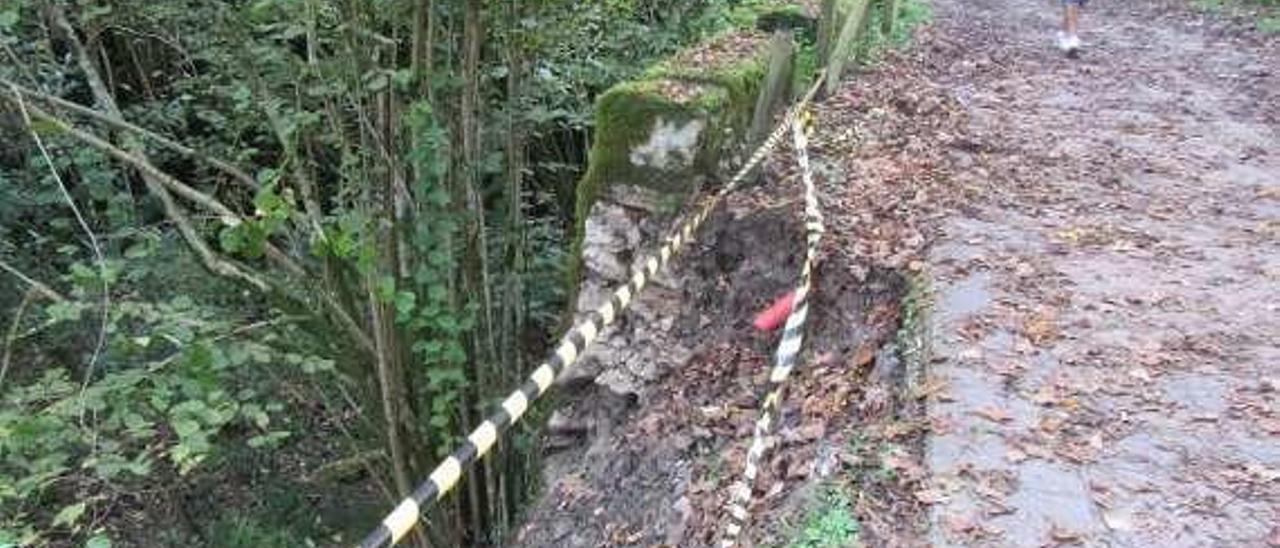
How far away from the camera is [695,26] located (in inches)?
433

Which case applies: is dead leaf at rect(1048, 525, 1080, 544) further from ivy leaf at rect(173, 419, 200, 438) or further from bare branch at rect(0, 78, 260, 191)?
bare branch at rect(0, 78, 260, 191)

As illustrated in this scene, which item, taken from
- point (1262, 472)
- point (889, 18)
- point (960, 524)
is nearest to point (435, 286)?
point (960, 524)

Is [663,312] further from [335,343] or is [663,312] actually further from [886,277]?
[335,343]

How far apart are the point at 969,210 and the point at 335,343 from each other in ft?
12.2

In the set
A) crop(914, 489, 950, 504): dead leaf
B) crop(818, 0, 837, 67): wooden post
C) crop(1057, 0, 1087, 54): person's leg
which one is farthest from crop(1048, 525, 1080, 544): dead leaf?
crop(1057, 0, 1087, 54): person's leg

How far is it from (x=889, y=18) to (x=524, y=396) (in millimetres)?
10329

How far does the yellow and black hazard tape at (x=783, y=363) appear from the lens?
4492 millimetres

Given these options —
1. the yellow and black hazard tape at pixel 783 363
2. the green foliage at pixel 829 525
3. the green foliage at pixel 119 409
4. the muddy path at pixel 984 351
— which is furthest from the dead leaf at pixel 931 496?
the green foliage at pixel 119 409

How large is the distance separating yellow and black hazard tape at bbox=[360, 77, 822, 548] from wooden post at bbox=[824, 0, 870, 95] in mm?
2732

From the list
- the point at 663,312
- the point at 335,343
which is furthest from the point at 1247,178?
the point at 335,343

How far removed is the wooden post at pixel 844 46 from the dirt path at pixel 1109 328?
1.11 meters

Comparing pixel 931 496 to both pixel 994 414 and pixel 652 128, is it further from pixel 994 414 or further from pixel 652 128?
pixel 652 128

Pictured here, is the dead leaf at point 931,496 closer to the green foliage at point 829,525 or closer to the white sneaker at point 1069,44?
the green foliage at point 829,525

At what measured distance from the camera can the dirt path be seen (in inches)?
158
